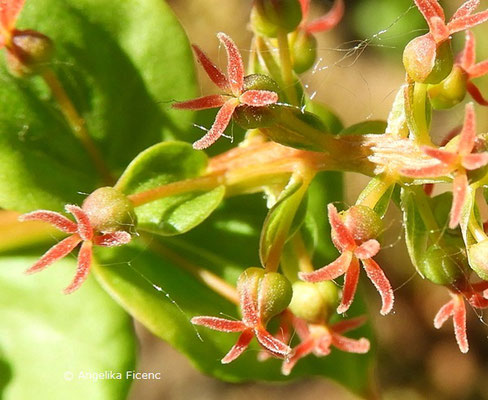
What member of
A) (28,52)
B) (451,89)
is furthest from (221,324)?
(28,52)

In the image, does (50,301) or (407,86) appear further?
(50,301)

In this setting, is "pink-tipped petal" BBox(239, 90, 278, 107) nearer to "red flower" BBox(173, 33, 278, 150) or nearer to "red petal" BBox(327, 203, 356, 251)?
"red flower" BBox(173, 33, 278, 150)

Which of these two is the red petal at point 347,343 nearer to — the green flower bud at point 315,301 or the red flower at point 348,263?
the green flower bud at point 315,301

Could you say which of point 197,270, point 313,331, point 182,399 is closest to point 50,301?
point 197,270

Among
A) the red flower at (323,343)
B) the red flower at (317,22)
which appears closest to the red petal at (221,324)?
the red flower at (323,343)

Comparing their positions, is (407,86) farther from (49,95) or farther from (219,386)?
(219,386)

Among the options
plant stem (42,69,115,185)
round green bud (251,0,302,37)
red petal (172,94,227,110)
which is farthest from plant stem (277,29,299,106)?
plant stem (42,69,115,185)
